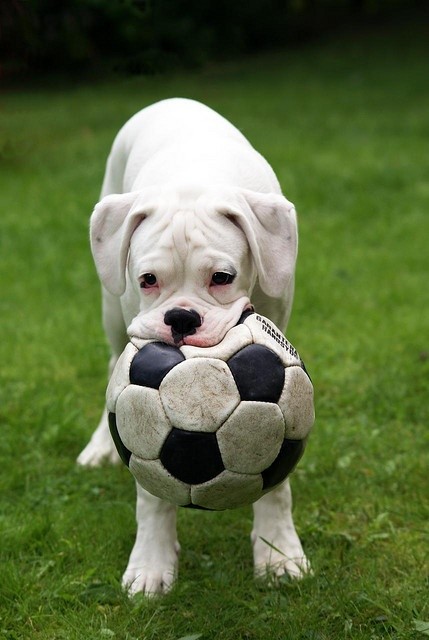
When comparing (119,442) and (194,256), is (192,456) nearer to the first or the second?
(119,442)

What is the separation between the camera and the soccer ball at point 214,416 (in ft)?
9.43

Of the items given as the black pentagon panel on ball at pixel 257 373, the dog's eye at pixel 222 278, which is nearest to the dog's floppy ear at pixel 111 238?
the dog's eye at pixel 222 278

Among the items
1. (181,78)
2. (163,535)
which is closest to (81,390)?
(163,535)

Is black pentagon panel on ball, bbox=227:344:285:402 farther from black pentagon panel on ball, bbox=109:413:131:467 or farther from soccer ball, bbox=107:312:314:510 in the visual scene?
black pentagon panel on ball, bbox=109:413:131:467

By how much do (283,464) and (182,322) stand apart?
1.80 ft

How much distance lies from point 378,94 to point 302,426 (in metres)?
13.7

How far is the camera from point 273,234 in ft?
11.0

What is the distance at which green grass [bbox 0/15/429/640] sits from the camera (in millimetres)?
3402

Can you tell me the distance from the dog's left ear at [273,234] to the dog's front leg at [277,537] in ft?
2.86

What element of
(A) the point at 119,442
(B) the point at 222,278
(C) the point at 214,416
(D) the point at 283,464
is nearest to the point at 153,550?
(A) the point at 119,442

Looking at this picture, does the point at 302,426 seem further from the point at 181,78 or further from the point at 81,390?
the point at 181,78

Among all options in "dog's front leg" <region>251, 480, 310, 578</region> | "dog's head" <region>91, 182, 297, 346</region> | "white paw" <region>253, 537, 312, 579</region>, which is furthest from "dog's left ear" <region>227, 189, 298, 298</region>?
"white paw" <region>253, 537, 312, 579</region>

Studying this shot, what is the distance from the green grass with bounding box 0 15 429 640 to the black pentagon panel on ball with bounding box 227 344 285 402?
2.86 feet

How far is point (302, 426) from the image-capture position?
120 inches
